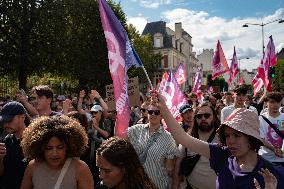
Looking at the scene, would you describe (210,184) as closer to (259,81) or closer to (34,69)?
(259,81)

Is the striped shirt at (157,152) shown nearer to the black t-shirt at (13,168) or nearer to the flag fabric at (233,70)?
the black t-shirt at (13,168)

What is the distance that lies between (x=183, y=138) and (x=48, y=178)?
3.76ft

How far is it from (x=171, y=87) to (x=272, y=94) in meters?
2.62

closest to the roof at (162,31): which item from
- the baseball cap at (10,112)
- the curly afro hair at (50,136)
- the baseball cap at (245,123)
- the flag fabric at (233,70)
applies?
the flag fabric at (233,70)

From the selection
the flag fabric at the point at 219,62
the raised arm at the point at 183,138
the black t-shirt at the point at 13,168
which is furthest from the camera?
the flag fabric at the point at 219,62

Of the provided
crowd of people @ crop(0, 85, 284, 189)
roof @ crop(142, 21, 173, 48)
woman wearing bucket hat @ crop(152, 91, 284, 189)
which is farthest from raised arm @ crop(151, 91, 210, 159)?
roof @ crop(142, 21, 173, 48)

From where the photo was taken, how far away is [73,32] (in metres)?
35.1

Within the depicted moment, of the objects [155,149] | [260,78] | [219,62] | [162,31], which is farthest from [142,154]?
[162,31]

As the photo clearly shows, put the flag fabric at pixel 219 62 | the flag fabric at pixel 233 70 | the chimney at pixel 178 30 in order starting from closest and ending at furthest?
the flag fabric at pixel 219 62 < the flag fabric at pixel 233 70 < the chimney at pixel 178 30

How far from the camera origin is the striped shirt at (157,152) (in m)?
4.41

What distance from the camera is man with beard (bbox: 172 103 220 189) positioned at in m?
4.28

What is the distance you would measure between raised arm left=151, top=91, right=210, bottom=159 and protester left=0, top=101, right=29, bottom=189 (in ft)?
4.36

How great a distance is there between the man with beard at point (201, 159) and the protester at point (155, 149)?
0.10 meters

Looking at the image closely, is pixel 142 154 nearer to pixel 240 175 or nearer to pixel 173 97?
pixel 240 175
